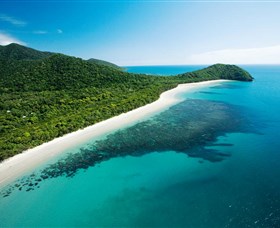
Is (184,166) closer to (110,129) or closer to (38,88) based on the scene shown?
(110,129)

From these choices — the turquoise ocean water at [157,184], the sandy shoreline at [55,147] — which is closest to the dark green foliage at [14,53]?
the sandy shoreline at [55,147]

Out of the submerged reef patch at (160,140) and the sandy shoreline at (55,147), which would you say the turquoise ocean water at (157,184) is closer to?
the submerged reef patch at (160,140)

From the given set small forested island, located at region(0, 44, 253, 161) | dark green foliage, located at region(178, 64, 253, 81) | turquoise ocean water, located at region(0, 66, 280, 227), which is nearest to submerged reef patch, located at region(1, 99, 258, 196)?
turquoise ocean water, located at region(0, 66, 280, 227)

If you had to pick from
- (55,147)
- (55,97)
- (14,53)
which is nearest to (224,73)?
(55,97)

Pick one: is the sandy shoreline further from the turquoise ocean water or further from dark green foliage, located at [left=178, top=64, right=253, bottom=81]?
dark green foliage, located at [left=178, top=64, right=253, bottom=81]

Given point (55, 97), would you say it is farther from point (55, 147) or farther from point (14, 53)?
point (14, 53)

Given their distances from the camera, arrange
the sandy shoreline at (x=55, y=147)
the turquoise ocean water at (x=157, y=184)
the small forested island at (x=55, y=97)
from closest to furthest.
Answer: the turquoise ocean water at (x=157, y=184)
the sandy shoreline at (x=55, y=147)
the small forested island at (x=55, y=97)

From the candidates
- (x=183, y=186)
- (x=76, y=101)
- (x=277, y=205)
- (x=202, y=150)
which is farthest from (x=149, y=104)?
(x=277, y=205)
